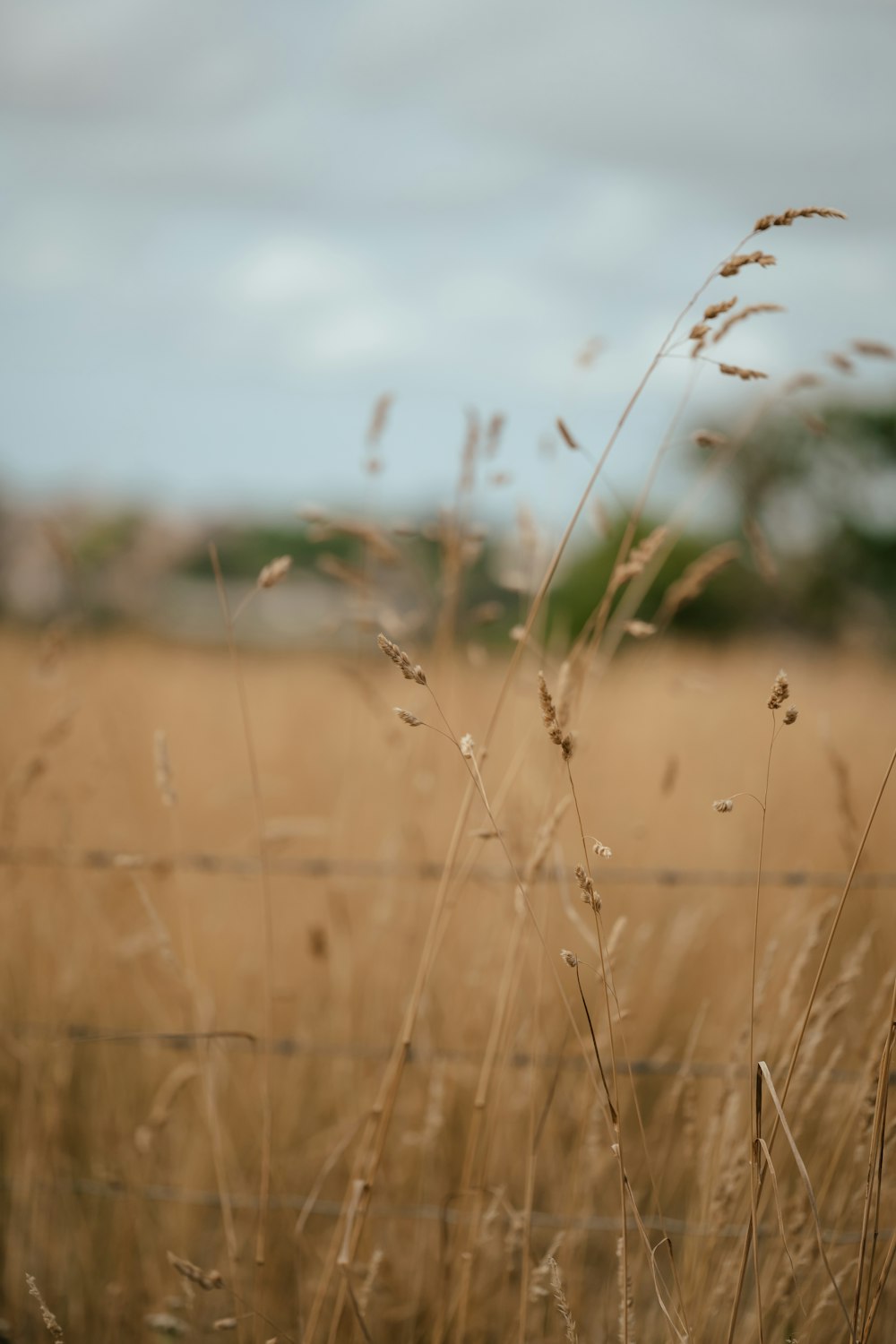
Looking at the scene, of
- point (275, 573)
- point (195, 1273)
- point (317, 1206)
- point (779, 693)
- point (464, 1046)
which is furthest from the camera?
point (464, 1046)

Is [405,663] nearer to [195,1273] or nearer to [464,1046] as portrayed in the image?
[195,1273]

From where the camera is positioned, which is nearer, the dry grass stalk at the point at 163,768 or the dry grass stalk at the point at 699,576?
the dry grass stalk at the point at 163,768

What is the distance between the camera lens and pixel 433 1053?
1.35 metres

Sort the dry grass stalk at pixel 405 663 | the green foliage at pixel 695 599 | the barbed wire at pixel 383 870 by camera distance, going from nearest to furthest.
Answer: the dry grass stalk at pixel 405 663 < the barbed wire at pixel 383 870 < the green foliage at pixel 695 599

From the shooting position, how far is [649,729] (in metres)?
3.38

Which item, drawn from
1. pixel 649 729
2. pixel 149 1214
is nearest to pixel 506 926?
pixel 149 1214

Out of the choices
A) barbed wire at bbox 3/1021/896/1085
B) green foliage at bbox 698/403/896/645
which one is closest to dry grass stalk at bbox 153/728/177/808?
barbed wire at bbox 3/1021/896/1085

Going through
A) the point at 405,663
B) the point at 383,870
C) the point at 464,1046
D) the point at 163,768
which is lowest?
the point at 464,1046

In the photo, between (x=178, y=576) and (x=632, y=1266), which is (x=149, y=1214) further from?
(x=178, y=576)

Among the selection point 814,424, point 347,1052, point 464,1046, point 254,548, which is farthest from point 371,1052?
point 254,548

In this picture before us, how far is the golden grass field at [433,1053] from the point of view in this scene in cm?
89

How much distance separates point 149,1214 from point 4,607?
823 centimetres

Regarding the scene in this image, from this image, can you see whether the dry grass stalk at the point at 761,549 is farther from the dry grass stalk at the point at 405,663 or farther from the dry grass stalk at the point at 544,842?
the dry grass stalk at the point at 405,663

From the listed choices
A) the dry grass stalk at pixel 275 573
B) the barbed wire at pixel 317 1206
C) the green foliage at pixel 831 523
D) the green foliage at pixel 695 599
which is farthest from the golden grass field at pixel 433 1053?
the green foliage at pixel 831 523
